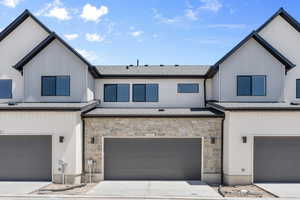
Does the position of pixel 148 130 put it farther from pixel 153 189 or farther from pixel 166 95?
pixel 166 95

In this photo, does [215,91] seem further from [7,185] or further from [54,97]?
[7,185]

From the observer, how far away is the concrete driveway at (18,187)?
1305cm

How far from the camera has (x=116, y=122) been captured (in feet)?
53.0

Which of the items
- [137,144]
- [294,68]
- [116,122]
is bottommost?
[137,144]

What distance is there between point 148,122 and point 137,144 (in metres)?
1.68

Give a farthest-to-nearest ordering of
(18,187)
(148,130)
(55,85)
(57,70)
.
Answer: (55,85) → (57,70) → (148,130) → (18,187)

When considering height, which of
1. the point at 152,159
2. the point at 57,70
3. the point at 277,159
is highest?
the point at 57,70

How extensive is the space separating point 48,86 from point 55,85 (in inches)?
21.7

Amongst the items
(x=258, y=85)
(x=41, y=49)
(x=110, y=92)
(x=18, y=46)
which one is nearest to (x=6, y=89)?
(x=18, y=46)

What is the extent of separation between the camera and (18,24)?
18812mm

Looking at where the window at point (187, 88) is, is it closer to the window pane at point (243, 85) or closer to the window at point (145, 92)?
the window at point (145, 92)

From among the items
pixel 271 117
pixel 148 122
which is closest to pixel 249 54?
pixel 271 117

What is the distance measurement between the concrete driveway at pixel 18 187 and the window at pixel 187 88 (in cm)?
1202

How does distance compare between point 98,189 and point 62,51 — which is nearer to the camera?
point 98,189
